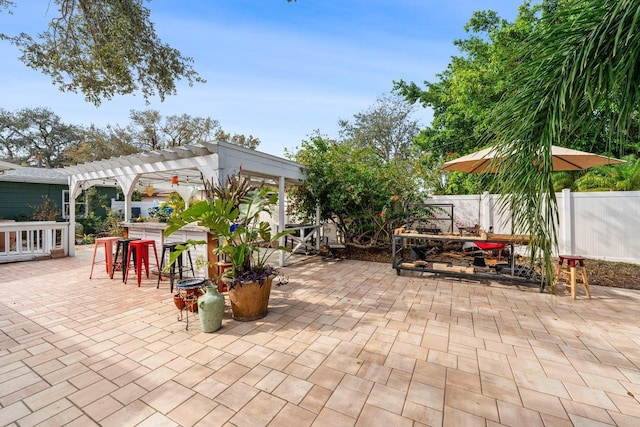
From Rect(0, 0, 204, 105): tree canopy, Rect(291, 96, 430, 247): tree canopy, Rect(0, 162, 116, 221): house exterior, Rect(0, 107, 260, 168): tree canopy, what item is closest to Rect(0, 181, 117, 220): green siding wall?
Rect(0, 162, 116, 221): house exterior

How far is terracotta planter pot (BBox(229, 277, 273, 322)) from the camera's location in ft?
11.7

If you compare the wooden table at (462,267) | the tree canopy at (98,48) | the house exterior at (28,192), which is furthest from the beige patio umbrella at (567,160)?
the house exterior at (28,192)

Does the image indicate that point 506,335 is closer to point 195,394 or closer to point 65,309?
point 195,394

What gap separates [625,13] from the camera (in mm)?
1333

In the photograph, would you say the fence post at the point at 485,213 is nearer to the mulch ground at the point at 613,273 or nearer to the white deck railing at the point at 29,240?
the mulch ground at the point at 613,273

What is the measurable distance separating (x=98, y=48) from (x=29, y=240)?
5906mm

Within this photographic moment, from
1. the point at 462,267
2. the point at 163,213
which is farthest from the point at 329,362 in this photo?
the point at 163,213

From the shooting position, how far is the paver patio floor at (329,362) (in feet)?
6.43

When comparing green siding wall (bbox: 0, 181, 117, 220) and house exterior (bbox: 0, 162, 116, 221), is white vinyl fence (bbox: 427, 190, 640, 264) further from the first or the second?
green siding wall (bbox: 0, 181, 117, 220)

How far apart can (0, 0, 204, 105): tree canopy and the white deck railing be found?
14.0 feet

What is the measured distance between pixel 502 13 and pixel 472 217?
9.49 metres

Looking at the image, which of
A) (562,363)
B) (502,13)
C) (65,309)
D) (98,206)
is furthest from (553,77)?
(98,206)

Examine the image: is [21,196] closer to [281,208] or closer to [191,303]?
[281,208]

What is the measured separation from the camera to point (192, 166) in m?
5.43
